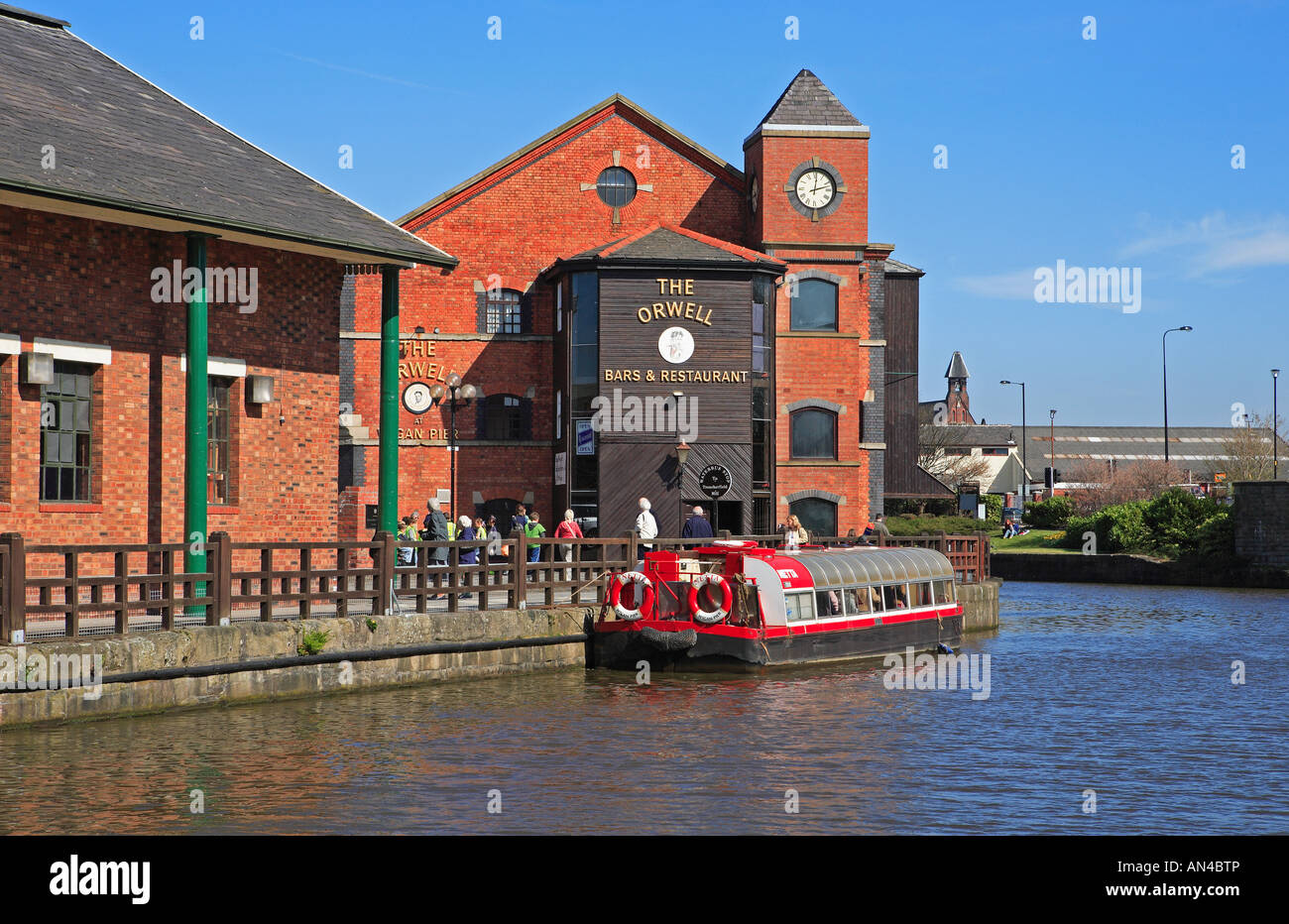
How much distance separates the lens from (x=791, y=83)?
1767 inches

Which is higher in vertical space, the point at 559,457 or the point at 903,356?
the point at 903,356

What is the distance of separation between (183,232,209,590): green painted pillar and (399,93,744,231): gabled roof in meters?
24.7

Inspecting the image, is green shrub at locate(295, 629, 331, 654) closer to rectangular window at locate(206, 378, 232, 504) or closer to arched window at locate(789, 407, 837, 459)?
rectangular window at locate(206, 378, 232, 504)

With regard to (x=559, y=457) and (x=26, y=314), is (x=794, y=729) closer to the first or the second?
(x=26, y=314)

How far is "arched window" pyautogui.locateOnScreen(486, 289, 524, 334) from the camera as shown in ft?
148

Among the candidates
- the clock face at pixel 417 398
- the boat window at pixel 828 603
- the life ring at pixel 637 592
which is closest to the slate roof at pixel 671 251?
the clock face at pixel 417 398

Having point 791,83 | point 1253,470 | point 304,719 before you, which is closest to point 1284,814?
point 304,719

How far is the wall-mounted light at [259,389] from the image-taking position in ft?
76.0

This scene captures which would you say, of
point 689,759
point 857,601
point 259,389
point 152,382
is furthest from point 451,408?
point 689,759

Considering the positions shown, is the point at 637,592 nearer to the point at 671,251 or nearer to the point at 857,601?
the point at 857,601

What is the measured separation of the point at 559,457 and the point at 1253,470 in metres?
45.5

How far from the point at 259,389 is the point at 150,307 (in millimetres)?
2220

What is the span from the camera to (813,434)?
4303 centimetres

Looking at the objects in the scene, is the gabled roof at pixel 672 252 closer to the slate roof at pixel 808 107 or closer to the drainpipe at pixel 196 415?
the slate roof at pixel 808 107
